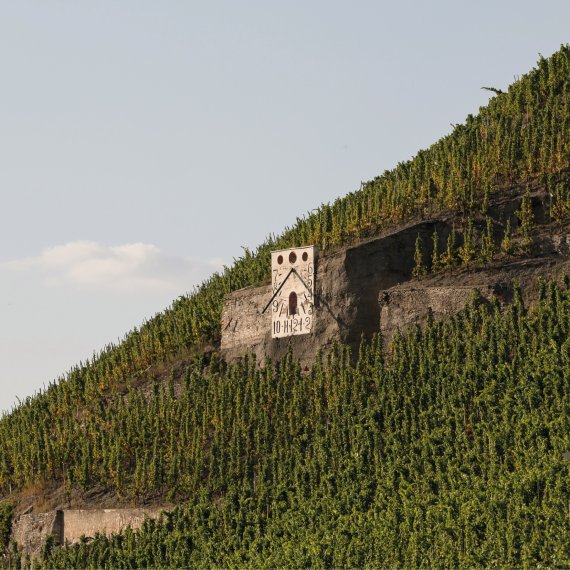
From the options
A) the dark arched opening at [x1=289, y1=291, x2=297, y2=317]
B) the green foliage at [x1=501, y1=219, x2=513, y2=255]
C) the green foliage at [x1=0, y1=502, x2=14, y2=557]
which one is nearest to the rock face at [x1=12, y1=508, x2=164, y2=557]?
the green foliage at [x1=0, y1=502, x2=14, y2=557]

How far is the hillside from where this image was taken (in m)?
28.5

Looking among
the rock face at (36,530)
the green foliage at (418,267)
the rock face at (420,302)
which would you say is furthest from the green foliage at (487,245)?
the rock face at (36,530)

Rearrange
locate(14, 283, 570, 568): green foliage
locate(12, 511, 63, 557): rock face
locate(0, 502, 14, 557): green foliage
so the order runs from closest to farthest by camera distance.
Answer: locate(14, 283, 570, 568): green foliage < locate(12, 511, 63, 557): rock face < locate(0, 502, 14, 557): green foliage

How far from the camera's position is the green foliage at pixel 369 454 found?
27438mm

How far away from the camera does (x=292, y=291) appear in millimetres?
36719

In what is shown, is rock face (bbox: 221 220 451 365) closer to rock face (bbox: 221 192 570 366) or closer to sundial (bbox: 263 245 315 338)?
rock face (bbox: 221 192 570 366)

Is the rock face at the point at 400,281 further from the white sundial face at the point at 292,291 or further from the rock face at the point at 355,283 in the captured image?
the white sundial face at the point at 292,291

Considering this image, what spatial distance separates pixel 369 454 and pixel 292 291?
6.32 meters

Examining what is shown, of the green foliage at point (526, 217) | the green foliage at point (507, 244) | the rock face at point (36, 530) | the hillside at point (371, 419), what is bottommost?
the rock face at point (36, 530)

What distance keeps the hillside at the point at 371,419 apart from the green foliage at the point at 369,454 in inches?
1.8

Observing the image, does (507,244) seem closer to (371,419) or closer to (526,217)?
(526,217)

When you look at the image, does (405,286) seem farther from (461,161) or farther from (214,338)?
(214,338)

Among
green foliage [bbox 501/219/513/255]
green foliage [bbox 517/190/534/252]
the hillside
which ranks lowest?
the hillside

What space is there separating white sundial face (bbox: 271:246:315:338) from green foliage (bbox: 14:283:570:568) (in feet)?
3.34
